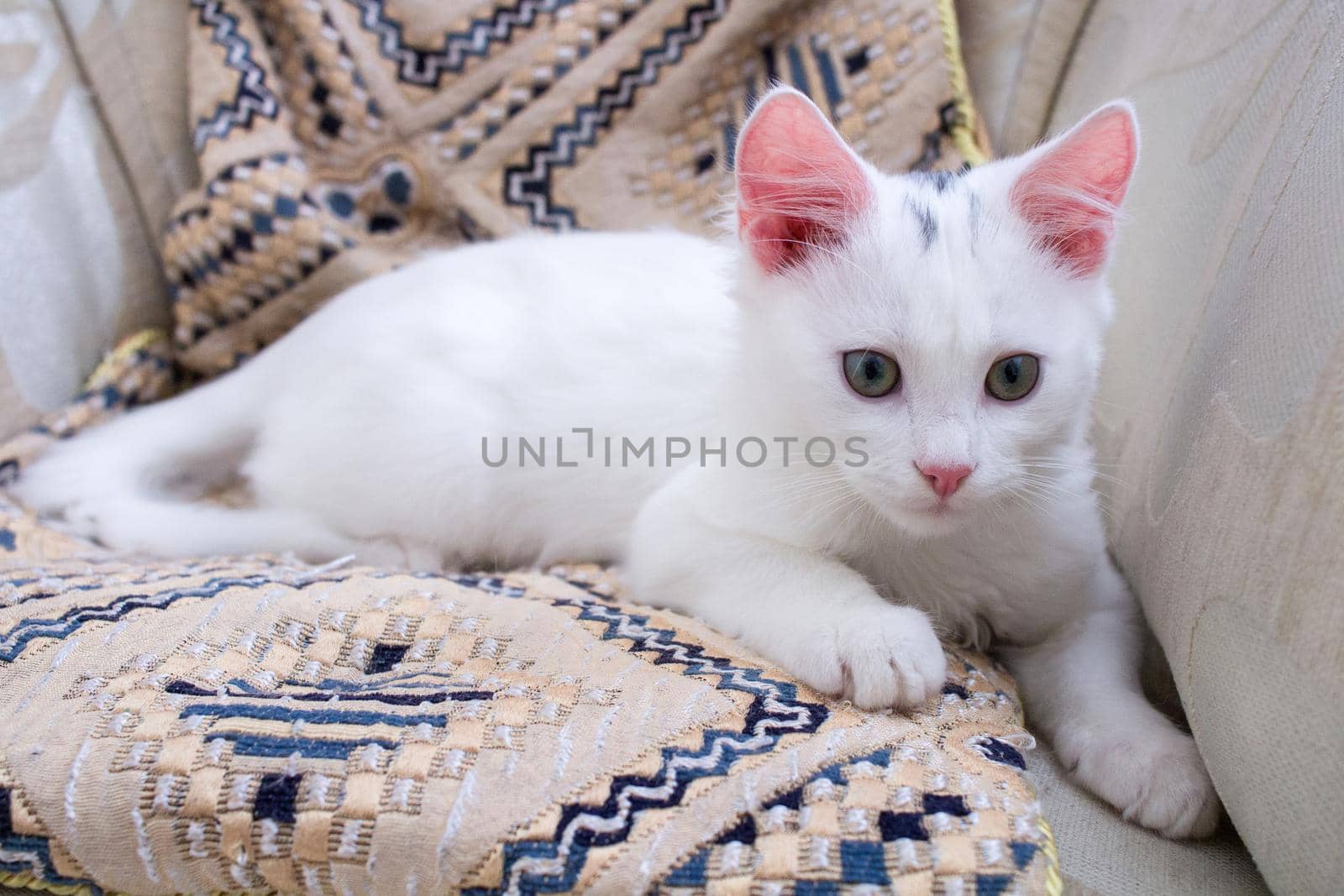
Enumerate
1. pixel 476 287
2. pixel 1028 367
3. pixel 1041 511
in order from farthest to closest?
pixel 476 287 → pixel 1041 511 → pixel 1028 367

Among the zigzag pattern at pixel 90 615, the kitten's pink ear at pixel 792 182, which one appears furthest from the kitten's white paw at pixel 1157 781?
the zigzag pattern at pixel 90 615

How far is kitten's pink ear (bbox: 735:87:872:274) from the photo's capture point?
1.03 metres

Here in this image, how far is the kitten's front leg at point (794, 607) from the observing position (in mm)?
975

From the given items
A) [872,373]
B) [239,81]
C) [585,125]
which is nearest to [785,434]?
[872,373]

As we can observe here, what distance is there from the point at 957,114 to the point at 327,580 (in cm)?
146

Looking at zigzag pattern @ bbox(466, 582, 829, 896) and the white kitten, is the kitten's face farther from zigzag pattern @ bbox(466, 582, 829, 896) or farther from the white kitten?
zigzag pattern @ bbox(466, 582, 829, 896)

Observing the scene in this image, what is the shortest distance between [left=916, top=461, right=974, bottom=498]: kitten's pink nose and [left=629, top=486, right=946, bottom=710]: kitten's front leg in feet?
0.52

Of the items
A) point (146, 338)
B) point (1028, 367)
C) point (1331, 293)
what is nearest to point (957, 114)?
point (1028, 367)

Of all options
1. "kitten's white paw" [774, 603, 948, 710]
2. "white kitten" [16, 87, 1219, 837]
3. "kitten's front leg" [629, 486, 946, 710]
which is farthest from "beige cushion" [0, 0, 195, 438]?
"kitten's white paw" [774, 603, 948, 710]

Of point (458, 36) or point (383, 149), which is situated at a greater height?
point (458, 36)

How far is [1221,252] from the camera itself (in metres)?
1.09

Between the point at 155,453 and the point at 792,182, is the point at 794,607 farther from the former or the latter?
the point at 155,453

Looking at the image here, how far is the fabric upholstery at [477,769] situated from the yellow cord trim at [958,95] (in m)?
1.15

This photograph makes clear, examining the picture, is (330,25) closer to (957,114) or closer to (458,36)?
(458,36)
